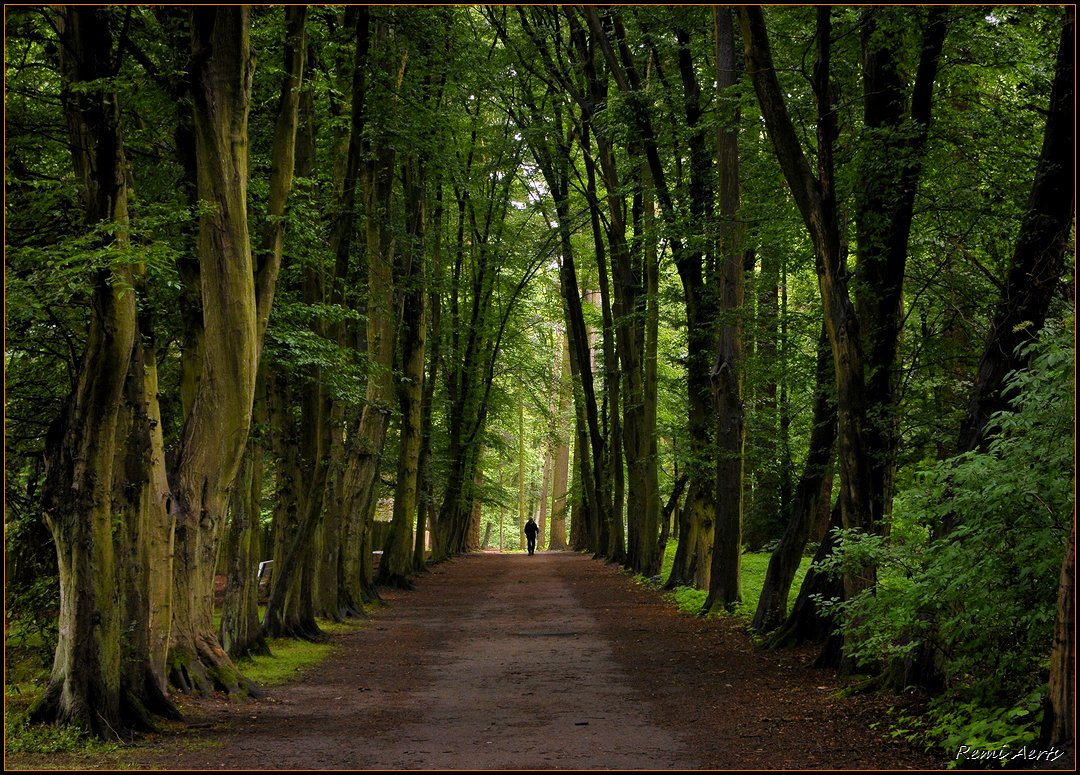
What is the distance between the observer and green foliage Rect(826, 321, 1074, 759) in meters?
6.76

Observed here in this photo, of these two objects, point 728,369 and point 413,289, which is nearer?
point 728,369

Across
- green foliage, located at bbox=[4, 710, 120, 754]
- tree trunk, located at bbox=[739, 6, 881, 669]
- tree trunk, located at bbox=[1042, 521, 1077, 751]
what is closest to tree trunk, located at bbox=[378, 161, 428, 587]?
tree trunk, located at bbox=[739, 6, 881, 669]

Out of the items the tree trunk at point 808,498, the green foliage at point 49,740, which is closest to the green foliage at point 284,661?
the green foliage at point 49,740

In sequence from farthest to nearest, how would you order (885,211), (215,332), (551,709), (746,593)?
(746,593), (885,211), (215,332), (551,709)

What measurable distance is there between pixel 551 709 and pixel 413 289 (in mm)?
12704

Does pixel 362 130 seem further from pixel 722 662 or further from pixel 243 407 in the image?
pixel 722 662

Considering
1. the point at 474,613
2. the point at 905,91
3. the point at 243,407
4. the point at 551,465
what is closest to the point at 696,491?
the point at 474,613

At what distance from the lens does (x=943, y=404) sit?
A: 39.2ft

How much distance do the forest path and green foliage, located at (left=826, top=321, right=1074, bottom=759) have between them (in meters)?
0.72

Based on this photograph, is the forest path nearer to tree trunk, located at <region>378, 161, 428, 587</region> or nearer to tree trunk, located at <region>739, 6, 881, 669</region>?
tree trunk, located at <region>739, 6, 881, 669</region>

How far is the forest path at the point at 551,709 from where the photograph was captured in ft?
25.2

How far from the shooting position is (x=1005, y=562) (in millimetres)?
7102

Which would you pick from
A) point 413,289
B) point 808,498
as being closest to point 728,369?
point 808,498

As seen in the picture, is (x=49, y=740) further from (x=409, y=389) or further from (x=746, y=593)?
(x=409, y=389)
